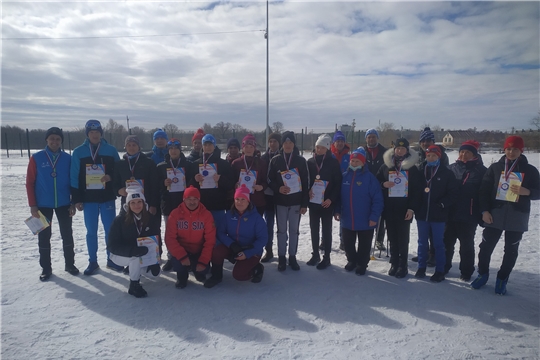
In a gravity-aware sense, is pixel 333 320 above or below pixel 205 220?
below

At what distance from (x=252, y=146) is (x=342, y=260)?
104 inches

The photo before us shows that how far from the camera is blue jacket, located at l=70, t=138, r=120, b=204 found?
501cm

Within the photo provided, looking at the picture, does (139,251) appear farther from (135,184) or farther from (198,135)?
(198,135)

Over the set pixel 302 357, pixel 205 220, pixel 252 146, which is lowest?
pixel 302 357

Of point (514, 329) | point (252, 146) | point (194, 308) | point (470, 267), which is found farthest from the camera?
point (252, 146)

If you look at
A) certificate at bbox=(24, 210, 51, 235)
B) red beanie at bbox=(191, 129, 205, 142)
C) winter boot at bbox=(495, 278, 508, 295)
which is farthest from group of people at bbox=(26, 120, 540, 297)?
red beanie at bbox=(191, 129, 205, 142)

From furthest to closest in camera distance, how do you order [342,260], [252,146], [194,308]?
[342,260] → [252,146] → [194,308]

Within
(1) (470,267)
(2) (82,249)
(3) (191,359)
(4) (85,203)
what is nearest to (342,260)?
(1) (470,267)

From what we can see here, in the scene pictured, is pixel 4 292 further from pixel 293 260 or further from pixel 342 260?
pixel 342 260

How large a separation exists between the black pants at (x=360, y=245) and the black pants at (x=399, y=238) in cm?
33

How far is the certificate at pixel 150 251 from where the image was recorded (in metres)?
4.41

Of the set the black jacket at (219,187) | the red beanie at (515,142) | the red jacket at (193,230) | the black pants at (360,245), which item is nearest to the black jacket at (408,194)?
the black pants at (360,245)

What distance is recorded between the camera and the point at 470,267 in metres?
4.84

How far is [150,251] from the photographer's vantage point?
4.46 m
